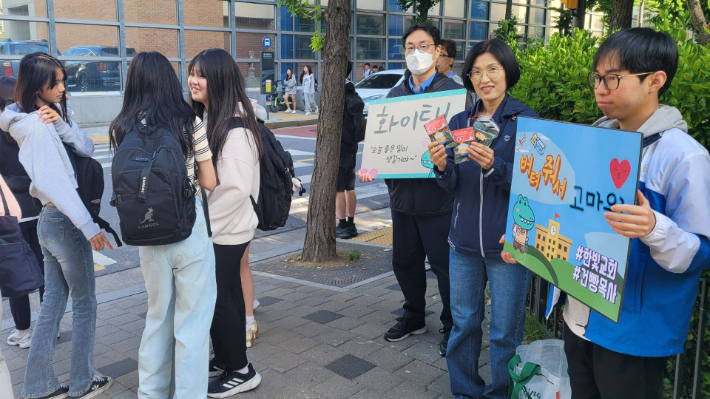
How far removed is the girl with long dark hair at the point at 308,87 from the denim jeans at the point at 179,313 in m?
20.2

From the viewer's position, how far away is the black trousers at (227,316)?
3.52 m

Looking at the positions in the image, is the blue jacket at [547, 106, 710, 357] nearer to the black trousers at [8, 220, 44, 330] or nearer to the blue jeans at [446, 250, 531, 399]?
the blue jeans at [446, 250, 531, 399]

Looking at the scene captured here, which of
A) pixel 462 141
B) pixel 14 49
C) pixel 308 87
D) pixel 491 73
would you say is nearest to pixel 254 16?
pixel 308 87

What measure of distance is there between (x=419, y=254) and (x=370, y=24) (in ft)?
79.4

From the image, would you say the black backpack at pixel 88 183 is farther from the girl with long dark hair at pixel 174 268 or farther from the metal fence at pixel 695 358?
the metal fence at pixel 695 358

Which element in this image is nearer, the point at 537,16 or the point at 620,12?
the point at 620,12

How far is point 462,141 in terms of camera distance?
9.27ft

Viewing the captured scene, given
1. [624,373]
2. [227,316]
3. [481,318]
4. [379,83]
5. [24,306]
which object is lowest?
[24,306]

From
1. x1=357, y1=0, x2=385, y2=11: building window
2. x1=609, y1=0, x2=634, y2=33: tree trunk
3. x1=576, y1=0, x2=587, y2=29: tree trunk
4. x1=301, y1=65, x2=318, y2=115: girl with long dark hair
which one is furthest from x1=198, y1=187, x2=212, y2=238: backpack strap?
x1=357, y1=0, x2=385, y2=11: building window

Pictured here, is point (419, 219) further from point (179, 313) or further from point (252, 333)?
point (179, 313)

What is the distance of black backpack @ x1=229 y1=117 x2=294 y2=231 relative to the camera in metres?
3.92

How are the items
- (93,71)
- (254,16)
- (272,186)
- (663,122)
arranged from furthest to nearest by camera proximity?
(254,16)
(93,71)
(272,186)
(663,122)

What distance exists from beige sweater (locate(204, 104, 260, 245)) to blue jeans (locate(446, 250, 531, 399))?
1.19 meters

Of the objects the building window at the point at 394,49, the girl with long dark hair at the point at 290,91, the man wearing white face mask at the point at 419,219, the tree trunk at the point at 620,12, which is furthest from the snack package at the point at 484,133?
the building window at the point at 394,49
